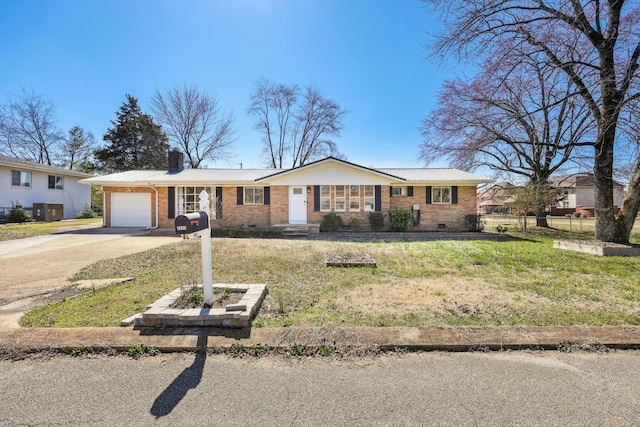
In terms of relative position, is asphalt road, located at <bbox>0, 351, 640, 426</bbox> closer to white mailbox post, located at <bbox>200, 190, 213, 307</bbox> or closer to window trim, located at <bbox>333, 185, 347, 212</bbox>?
white mailbox post, located at <bbox>200, 190, 213, 307</bbox>

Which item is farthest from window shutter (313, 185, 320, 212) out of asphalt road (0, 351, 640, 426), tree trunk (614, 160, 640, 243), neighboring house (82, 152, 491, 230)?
asphalt road (0, 351, 640, 426)

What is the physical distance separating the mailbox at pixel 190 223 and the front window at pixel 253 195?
1267 cm

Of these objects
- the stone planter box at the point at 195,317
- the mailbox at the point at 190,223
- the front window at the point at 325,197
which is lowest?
the stone planter box at the point at 195,317

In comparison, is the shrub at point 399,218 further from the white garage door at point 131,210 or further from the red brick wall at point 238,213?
the white garage door at point 131,210

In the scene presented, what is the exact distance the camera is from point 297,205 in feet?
51.5

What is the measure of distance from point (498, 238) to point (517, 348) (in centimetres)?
1190

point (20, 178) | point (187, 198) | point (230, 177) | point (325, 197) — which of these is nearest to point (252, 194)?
point (230, 177)

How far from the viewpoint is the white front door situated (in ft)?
51.3

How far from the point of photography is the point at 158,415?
2.04m

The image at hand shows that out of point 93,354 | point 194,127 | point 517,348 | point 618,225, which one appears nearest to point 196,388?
point 93,354

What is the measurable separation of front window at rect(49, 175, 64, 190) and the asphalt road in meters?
Result: 27.4

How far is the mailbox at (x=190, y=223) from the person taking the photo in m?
3.27

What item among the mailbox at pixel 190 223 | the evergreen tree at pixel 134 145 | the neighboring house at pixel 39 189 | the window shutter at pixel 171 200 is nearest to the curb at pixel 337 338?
the mailbox at pixel 190 223

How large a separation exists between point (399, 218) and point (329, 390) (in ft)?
43.9
